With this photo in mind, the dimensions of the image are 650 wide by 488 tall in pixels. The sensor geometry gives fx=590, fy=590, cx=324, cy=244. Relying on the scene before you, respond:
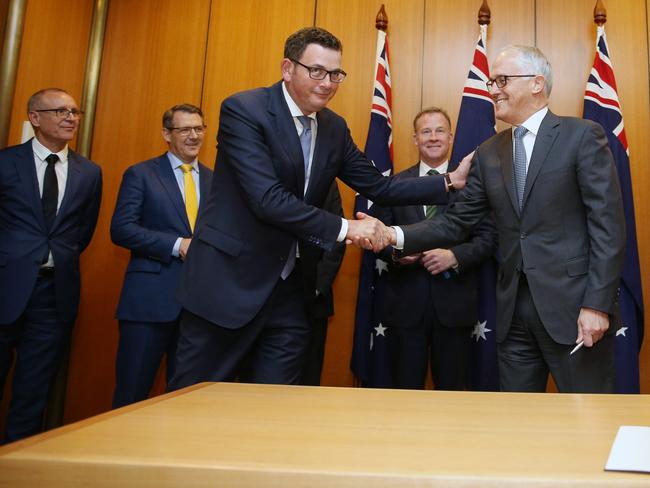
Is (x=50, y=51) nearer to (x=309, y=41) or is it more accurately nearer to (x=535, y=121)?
(x=309, y=41)

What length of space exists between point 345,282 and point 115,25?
2470 mm

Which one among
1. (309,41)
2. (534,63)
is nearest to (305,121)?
(309,41)

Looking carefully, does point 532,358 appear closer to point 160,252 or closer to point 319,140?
point 319,140

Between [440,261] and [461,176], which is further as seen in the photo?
[440,261]

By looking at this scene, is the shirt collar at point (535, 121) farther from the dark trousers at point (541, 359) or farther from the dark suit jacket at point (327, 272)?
the dark suit jacket at point (327, 272)

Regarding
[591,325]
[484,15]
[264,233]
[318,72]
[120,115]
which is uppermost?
[484,15]

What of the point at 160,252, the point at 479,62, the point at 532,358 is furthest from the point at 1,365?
the point at 479,62

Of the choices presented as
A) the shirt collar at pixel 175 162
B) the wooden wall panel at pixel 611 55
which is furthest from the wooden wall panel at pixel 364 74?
the shirt collar at pixel 175 162

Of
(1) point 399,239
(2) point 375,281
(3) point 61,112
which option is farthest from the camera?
(2) point 375,281

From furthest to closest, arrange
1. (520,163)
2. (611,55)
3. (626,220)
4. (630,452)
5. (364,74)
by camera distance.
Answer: (364,74) < (611,55) < (626,220) < (520,163) < (630,452)

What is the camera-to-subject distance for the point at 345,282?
3.69m

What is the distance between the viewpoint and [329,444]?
0.82 metres

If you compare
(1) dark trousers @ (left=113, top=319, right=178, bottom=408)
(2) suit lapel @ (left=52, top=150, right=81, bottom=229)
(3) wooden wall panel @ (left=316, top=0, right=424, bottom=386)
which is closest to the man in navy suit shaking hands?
(1) dark trousers @ (left=113, top=319, right=178, bottom=408)

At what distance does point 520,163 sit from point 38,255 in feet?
7.36
